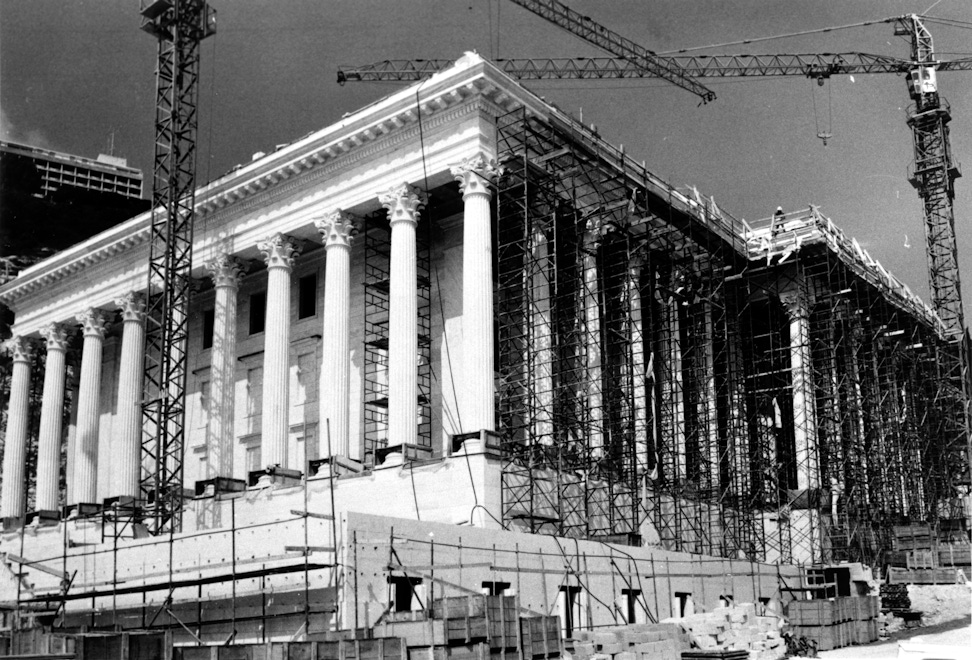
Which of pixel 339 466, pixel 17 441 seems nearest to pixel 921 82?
pixel 339 466

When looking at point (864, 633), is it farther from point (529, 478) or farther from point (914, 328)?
point (914, 328)

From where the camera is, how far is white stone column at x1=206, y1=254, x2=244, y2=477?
56.2 m

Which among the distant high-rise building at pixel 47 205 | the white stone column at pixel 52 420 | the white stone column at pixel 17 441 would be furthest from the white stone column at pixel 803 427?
the distant high-rise building at pixel 47 205

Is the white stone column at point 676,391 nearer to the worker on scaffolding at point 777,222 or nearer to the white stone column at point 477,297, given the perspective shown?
the worker on scaffolding at point 777,222

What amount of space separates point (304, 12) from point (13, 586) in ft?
80.1

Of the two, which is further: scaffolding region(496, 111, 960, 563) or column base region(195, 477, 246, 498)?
column base region(195, 477, 246, 498)

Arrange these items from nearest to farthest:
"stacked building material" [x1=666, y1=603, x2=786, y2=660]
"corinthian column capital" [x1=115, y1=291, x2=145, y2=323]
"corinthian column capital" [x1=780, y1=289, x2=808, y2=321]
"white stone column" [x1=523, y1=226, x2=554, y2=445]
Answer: "stacked building material" [x1=666, y1=603, x2=786, y2=660] < "white stone column" [x1=523, y1=226, x2=554, y2=445] < "corinthian column capital" [x1=115, y1=291, x2=145, y2=323] < "corinthian column capital" [x1=780, y1=289, x2=808, y2=321]

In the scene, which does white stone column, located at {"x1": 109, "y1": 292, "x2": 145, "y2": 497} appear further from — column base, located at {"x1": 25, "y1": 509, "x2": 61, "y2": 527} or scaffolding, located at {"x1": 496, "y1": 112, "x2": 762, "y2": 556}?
scaffolding, located at {"x1": 496, "y1": 112, "x2": 762, "y2": 556}

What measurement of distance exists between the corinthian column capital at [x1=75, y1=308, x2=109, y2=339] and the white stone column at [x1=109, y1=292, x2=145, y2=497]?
2.77m

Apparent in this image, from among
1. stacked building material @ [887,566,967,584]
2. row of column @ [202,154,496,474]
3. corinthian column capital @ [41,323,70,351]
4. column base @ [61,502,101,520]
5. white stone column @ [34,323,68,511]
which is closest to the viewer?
row of column @ [202,154,496,474]

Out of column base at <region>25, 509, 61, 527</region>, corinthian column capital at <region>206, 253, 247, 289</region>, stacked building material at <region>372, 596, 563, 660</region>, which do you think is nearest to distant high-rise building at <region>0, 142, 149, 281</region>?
column base at <region>25, 509, 61, 527</region>

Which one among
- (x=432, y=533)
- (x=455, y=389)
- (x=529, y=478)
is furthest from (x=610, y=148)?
(x=432, y=533)

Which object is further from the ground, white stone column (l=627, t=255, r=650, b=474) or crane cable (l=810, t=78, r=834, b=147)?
crane cable (l=810, t=78, r=834, b=147)

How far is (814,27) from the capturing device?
7406 cm
